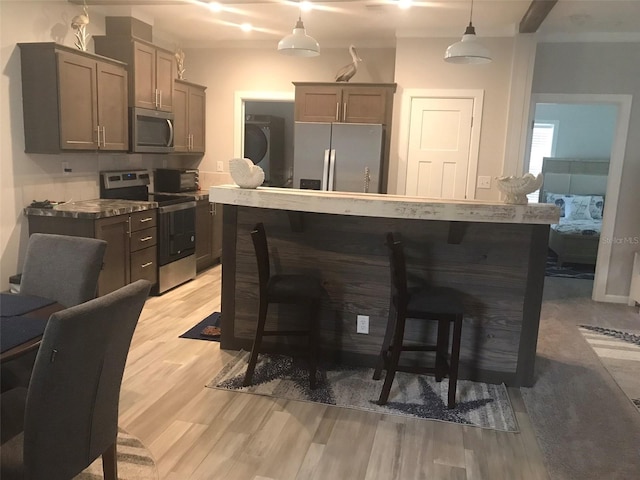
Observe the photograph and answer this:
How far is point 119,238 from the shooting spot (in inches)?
165

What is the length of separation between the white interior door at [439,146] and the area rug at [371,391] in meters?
2.67

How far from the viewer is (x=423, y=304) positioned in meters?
2.80

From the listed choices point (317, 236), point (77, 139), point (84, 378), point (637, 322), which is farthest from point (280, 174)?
point (84, 378)

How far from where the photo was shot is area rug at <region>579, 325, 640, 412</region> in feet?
10.9

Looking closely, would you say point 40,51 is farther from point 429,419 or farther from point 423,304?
point 429,419

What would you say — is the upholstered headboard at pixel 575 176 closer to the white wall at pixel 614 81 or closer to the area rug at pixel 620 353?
the white wall at pixel 614 81

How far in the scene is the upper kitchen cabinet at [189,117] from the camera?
564cm

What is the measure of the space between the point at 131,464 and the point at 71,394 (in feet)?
2.95

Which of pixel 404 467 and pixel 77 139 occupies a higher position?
pixel 77 139

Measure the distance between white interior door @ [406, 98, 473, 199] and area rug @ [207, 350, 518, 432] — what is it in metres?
2.67

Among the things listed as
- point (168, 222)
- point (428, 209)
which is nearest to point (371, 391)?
point (428, 209)

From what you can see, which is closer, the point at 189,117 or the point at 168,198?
the point at 168,198

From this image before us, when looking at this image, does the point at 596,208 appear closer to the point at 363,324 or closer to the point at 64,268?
the point at 363,324

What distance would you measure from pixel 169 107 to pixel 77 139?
1.50m
